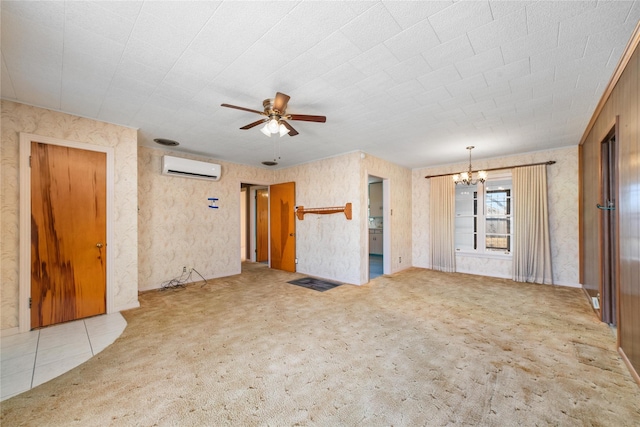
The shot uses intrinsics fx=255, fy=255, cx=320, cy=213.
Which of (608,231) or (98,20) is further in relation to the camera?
(608,231)

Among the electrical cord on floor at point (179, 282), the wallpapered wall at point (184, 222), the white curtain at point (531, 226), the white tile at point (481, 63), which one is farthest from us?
the white curtain at point (531, 226)

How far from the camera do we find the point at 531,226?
4.90 metres

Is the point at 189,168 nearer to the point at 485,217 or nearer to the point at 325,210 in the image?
the point at 325,210

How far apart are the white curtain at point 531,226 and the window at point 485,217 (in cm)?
29

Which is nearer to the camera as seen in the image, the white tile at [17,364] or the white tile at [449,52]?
the white tile at [449,52]

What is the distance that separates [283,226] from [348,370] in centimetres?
435

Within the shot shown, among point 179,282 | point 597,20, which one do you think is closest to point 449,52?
point 597,20

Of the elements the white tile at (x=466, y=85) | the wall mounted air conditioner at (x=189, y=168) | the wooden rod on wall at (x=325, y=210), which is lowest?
the wooden rod on wall at (x=325, y=210)

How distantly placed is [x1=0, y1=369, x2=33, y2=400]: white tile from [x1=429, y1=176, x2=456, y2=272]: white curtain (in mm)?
6496

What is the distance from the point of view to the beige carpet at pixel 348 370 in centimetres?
164

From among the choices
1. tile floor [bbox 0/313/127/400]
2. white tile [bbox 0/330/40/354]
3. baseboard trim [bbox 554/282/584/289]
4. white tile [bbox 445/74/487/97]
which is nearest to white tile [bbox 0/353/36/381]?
tile floor [bbox 0/313/127/400]

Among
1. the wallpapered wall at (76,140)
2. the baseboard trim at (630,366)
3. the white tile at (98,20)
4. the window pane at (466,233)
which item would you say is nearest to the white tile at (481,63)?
the white tile at (98,20)

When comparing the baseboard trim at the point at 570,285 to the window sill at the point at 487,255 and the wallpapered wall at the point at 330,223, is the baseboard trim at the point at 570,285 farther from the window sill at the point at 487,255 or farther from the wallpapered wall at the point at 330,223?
the wallpapered wall at the point at 330,223

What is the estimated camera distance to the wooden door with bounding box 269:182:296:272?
19.7 feet
